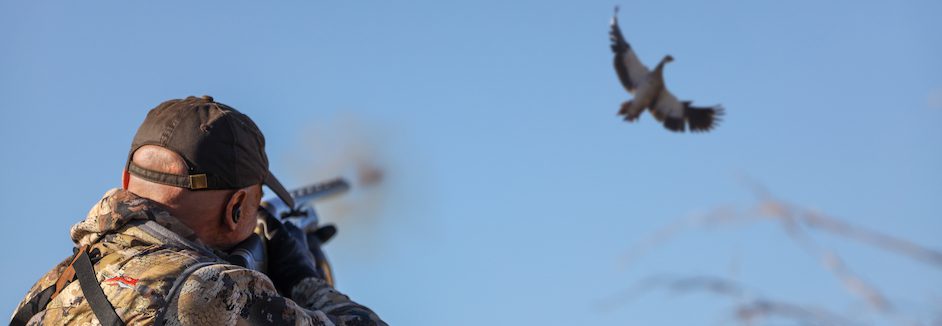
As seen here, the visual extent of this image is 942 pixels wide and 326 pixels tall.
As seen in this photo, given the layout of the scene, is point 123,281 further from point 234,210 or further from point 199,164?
point 234,210

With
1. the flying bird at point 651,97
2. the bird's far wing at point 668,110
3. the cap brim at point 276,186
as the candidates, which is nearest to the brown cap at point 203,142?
the cap brim at point 276,186

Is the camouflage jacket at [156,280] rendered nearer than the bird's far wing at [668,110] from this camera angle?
Yes

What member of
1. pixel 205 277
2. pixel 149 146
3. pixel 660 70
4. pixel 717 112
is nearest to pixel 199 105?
pixel 149 146

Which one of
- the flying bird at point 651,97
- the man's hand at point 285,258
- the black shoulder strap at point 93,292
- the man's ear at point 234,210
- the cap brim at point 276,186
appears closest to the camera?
the black shoulder strap at point 93,292

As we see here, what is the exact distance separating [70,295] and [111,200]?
427mm

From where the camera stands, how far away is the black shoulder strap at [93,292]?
166 inches

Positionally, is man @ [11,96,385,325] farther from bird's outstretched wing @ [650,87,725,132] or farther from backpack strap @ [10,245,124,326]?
bird's outstretched wing @ [650,87,725,132]

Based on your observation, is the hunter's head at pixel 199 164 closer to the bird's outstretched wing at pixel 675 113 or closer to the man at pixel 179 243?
the man at pixel 179 243

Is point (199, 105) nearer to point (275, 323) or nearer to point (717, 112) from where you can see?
point (275, 323)

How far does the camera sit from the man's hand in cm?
591

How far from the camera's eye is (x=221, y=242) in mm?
5102

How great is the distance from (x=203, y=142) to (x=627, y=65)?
3.35 meters

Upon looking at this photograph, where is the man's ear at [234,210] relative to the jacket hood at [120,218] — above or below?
above

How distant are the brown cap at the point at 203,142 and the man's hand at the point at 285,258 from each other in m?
0.98
